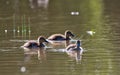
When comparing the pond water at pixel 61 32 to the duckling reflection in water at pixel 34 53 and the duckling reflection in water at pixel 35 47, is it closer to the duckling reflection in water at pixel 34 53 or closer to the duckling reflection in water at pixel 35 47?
the duckling reflection in water at pixel 34 53

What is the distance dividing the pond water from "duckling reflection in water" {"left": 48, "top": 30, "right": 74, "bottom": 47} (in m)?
0.22

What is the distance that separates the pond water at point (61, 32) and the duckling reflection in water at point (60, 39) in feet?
0.74

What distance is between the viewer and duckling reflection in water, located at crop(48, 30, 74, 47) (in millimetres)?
19406

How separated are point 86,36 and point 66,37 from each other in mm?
562

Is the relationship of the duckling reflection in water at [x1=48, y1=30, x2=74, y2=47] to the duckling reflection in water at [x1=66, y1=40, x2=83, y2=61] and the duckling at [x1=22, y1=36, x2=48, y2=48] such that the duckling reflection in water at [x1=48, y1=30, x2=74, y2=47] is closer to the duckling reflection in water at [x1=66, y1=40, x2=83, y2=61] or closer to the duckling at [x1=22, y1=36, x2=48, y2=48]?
the duckling at [x1=22, y1=36, x2=48, y2=48]

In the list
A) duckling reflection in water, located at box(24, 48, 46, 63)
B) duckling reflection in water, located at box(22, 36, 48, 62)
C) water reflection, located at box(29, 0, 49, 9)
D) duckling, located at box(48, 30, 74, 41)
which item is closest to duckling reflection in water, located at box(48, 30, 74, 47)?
duckling, located at box(48, 30, 74, 41)

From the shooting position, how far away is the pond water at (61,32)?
1473 centimetres

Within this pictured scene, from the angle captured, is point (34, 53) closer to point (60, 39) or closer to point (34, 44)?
point (34, 44)

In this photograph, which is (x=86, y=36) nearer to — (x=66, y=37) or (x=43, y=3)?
(x=66, y=37)

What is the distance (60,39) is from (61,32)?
51.1 inches

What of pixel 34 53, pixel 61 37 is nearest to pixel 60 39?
pixel 61 37

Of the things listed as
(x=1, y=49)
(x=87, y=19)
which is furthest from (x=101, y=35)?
(x=87, y=19)

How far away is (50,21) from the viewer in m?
24.1

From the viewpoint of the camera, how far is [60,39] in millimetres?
19875
